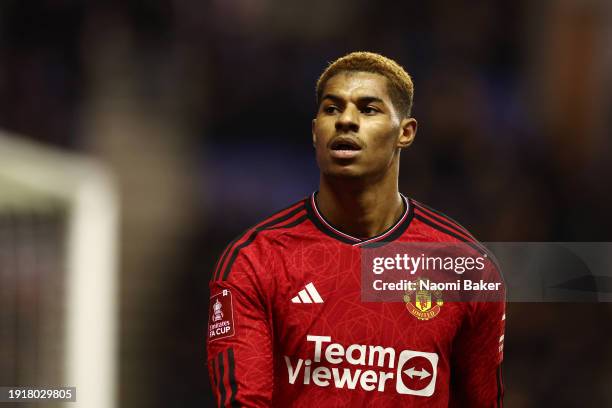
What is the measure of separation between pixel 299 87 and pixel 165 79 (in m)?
1.01

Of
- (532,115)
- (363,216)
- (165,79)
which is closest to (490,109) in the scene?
(532,115)

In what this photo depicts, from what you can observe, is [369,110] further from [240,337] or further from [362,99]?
[240,337]

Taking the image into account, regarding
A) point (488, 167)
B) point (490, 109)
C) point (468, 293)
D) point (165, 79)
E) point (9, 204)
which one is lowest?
point (468, 293)

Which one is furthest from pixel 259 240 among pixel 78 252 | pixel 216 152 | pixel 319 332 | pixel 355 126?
pixel 216 152

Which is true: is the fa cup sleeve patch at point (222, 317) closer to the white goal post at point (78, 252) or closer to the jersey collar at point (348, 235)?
the jersey collar at point (348, 235)

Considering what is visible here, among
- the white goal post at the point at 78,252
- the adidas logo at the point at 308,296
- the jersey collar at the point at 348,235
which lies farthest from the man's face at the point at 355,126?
the white goal post at the point at 78,252

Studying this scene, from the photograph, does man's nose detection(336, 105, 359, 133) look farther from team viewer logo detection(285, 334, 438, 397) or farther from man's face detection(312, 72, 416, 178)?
team viewer logo detection(285, 334, 438, 397)

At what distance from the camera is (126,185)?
725 centimetres

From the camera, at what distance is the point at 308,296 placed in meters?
3.28

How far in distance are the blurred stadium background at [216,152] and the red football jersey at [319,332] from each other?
89.0 inches

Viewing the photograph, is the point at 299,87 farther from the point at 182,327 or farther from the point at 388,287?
the point at 388,287

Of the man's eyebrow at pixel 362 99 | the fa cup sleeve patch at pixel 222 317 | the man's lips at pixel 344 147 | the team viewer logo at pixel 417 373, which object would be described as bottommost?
the team viewer logo at pixel 417 373

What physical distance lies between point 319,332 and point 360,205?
44 centimetres

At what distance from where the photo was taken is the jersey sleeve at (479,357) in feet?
11.1
